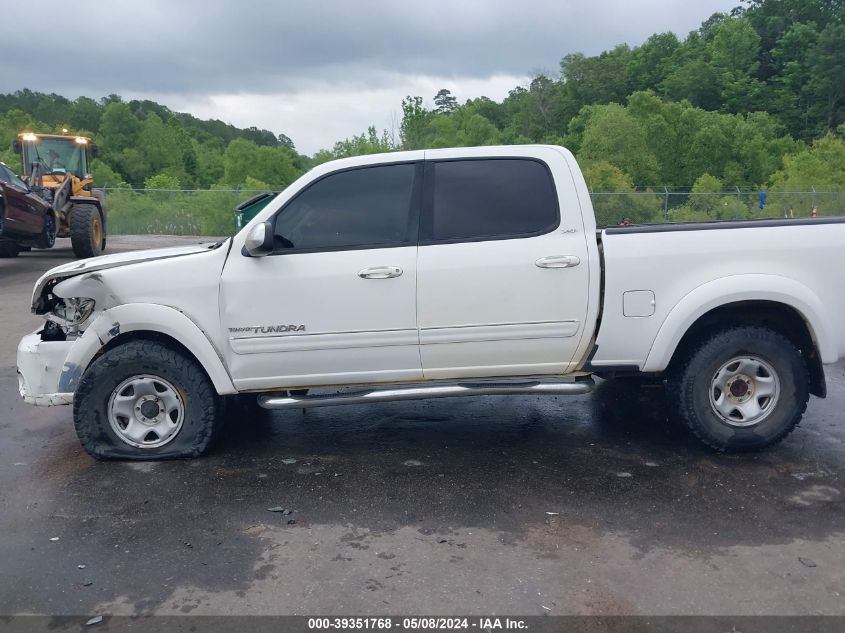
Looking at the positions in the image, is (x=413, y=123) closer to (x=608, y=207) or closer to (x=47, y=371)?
(x=608, y=207)

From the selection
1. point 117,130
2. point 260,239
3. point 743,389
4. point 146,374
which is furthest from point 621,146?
point 117,130

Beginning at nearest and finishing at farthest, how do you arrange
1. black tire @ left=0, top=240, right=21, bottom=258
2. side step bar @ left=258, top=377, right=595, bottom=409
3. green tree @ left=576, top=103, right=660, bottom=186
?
1. side step bar @ left=258, top=377, right=595, bottom=409
2. black tire @ left=0, top=240, right=21, bottom=258
3. green tree @ left=576, top=103, right=660, bottom=186

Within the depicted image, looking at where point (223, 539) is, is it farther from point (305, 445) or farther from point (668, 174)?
point (668, 174)

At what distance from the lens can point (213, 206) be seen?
30750mm

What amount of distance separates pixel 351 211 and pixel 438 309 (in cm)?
86

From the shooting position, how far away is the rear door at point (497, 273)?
4.80 meters

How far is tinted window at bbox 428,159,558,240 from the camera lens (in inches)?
194

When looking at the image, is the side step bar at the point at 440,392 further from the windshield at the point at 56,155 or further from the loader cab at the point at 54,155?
the windshield at the point at 56,155

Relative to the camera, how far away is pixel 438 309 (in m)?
4.81

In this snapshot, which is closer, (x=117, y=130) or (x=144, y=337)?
(x=144, y=337)

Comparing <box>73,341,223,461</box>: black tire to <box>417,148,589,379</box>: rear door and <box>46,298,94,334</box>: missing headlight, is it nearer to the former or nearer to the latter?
<box>46,298,94,334</box>: missing headlight

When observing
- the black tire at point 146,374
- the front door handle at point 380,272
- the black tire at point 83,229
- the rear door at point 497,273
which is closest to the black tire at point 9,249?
the black tire at point 83,229

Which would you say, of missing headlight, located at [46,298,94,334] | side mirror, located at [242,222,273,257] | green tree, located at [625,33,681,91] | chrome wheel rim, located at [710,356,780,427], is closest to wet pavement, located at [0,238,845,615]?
chrome wheel rim, located at [710,356,780,427]

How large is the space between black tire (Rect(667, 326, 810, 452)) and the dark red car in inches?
471
